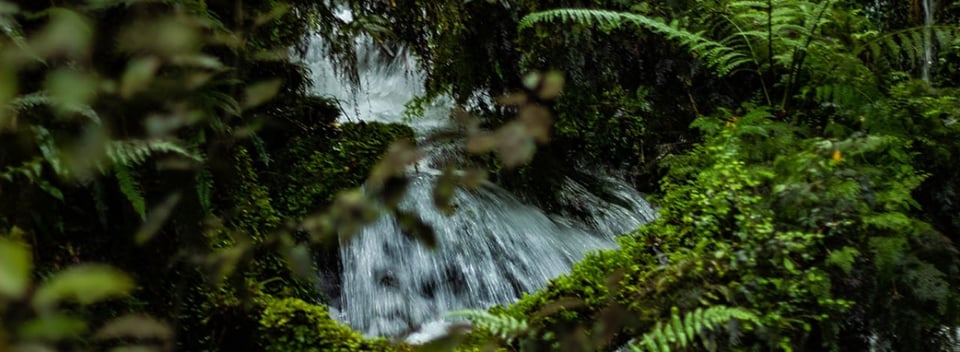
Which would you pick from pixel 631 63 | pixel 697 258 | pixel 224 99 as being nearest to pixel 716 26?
pixel 631 63

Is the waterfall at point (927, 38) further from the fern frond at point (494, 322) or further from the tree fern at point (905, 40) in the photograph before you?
the fern frond at point (494, 322)

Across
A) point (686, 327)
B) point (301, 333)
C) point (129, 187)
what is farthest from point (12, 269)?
point (301, 333)

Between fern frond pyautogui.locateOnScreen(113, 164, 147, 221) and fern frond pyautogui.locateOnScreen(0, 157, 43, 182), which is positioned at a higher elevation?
fern frond pyautogui.locateOnScreen(113, 164, 147, 221)

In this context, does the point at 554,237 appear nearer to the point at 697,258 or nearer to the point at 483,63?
the point at 483,63

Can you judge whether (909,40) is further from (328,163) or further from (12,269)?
(12,269)

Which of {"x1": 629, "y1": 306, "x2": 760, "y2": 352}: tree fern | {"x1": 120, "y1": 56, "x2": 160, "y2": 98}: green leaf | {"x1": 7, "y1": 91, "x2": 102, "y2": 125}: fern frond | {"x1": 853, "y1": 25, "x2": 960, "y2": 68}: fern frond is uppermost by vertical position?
{"x1": 7, "y1": 91, "x2": 102, "y2": 125}: fern frond

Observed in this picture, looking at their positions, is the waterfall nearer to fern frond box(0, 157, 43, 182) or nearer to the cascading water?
the cascading water

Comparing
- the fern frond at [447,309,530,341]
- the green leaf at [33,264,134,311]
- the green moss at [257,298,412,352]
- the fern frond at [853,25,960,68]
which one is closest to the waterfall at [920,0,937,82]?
the fern frond at [853,25,960,68]

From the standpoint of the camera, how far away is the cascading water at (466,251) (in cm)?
423

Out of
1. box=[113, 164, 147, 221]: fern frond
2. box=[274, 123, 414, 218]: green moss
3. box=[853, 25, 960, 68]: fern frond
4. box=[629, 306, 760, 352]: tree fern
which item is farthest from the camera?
box=[274, 123, 414, 218]: green moss

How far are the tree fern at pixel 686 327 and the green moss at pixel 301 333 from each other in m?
1.06

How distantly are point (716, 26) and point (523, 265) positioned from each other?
2.00 metres

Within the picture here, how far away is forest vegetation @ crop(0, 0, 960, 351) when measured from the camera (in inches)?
41.3

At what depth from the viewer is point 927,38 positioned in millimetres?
4172
